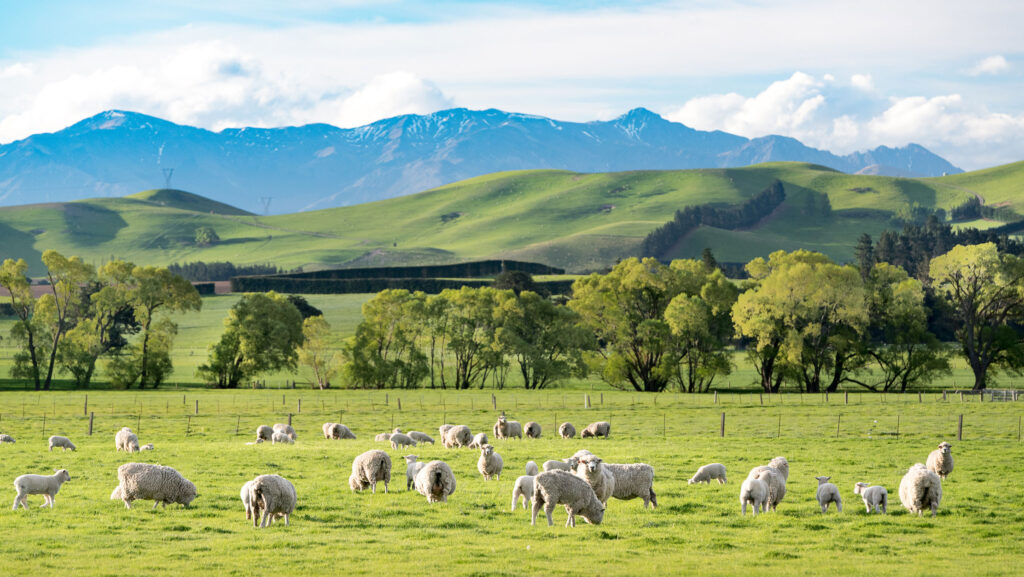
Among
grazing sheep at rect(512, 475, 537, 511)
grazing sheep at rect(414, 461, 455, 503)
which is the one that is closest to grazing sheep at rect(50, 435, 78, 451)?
grazing sheep at rect(414, 461, 455, 503)

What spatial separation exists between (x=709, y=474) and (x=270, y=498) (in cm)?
1267

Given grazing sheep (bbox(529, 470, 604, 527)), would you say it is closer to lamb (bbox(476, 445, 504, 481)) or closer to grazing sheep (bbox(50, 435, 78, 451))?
lamb (bbox(476, 445, 504, 481))

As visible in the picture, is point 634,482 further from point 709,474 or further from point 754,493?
point 709,474

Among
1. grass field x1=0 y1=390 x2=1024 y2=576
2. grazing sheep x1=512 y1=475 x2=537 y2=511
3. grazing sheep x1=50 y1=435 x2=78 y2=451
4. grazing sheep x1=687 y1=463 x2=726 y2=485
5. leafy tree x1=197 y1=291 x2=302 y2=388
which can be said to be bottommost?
grazing sheep x1=50 y1=435 x2=78 y2=451

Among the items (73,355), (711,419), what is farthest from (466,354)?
(711,419)

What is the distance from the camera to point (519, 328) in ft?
323

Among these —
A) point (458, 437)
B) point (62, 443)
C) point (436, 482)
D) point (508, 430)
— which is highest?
point (436, 482)

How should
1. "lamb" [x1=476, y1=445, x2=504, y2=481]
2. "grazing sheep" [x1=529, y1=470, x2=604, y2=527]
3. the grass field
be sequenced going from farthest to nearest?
1. "lamb" [x1=476, y1=445, x2=504, y2=481]
2. "grazing sheep" [x1=529, y1=470, x2=604, y2=527]
3. the grass field

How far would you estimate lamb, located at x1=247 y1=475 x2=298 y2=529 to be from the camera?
20547mm

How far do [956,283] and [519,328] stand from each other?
39.9m

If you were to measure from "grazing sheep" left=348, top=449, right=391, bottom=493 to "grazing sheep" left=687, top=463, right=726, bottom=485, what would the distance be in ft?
27.1

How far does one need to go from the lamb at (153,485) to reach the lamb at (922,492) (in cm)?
1616

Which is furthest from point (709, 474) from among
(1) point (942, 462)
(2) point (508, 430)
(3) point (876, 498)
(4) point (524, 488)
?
(2) point (508, 430)

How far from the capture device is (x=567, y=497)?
2078 centimetres
